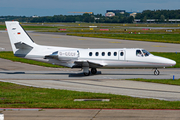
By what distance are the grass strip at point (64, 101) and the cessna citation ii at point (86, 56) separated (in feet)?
25.4

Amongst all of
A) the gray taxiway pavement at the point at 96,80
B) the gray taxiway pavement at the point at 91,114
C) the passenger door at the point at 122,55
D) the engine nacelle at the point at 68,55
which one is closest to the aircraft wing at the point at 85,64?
the engine nacelle at the point at 68,55

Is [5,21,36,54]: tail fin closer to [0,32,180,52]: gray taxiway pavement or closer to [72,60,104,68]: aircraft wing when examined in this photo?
[72,60,104,68]: aircraft wing

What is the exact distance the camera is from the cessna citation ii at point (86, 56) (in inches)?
1163

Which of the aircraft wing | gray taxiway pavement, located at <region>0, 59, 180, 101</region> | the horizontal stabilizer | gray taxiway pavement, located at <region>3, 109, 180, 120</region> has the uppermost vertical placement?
the horizontal stabilizer

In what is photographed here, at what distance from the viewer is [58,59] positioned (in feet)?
98.2

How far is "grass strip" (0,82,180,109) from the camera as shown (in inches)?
679

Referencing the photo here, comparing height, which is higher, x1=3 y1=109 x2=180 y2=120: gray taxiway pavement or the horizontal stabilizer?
the horizontal stabilizer

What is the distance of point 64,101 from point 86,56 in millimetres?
11729

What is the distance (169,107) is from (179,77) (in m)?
12.7

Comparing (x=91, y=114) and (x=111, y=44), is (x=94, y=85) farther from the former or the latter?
(x=111, y=44)

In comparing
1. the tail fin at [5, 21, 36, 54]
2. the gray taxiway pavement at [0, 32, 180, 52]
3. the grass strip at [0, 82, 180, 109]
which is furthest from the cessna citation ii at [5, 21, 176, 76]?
the gray taxiway pavement at [0, 32, 180, 52]

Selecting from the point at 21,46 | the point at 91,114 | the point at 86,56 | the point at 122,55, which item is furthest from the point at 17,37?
the point at 91,114

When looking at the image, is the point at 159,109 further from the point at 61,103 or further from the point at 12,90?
the point at 12,90

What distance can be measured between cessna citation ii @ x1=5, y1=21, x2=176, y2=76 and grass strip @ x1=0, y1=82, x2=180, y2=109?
7741mm
